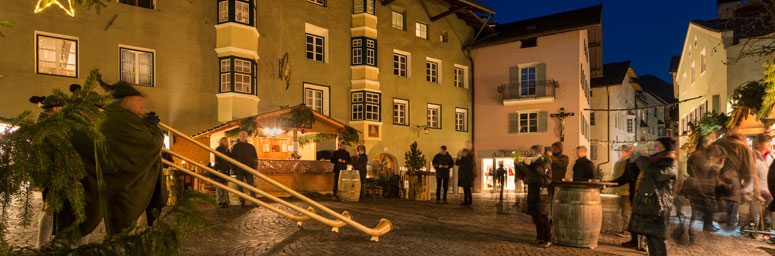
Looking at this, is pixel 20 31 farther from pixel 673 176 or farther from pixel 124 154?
pixel 673 176

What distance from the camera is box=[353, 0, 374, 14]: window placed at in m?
23.8

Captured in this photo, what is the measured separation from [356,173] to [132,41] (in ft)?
29.9

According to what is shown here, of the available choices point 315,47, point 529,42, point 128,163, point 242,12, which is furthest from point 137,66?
point 529,42

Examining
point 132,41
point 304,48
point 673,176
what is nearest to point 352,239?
point 673,176

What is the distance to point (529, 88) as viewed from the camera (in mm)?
28672

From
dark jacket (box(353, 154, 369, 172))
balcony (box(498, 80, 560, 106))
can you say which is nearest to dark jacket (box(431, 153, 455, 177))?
dark jacket (box(353, 154, 369, 172))

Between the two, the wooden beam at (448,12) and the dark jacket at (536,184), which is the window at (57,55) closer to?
the dark jacket at (536,184)

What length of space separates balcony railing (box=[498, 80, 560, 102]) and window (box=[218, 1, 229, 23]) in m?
15.9

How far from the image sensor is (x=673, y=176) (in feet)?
20.0

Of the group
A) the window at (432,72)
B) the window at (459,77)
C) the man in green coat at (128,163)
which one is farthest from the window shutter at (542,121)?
the man in green coat at (128,163)

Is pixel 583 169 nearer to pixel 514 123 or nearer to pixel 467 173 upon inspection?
pixel 467 173

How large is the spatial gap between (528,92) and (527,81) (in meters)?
0.62

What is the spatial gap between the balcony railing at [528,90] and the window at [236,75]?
49.3ft

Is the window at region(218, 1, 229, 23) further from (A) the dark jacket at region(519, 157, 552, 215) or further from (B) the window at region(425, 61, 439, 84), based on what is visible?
(A) the dark jacket at region(519, 157, 552, 215)
